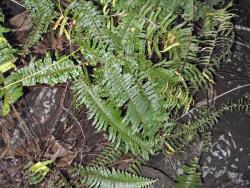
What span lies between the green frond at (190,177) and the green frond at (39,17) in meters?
→ 1.83

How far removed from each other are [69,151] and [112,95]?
0.81 m

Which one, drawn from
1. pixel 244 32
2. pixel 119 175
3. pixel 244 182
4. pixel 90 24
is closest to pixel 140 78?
pixel 90 24

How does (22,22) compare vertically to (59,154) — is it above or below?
above

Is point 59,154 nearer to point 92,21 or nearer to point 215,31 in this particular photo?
point 92,21

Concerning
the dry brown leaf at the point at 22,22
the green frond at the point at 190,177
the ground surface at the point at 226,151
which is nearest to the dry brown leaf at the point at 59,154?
the ground surface at the point at 226,151

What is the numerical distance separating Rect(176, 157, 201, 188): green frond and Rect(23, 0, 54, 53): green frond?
183 cm

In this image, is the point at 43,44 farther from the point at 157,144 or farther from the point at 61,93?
the point at 157,144

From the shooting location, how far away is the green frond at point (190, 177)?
126 inches

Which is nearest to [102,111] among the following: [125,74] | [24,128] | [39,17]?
[125,74]

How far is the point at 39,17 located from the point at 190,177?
202 centimetres

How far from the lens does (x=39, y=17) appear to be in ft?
10.2

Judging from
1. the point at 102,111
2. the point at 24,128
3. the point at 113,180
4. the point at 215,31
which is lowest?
the point at 113,180

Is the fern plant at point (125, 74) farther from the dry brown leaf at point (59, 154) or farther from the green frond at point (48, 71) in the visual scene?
the dry brown leaf at point (59, 154)

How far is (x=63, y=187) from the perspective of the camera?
10.2 feet
